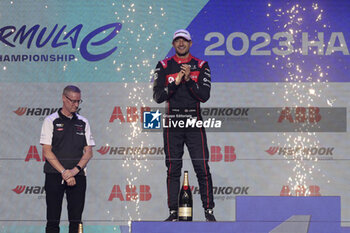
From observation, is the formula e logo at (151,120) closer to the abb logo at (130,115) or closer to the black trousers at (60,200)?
the abb logo at (130,115)

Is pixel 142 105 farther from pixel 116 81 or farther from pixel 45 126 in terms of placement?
pixel 45 126

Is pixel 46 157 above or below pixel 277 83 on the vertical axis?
below

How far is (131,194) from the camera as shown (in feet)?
13.4

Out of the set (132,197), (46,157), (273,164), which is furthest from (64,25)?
(273,164)

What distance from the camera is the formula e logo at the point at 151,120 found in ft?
13.5

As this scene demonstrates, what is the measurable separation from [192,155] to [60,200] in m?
0.91

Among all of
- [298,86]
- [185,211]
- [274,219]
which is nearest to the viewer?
[274,219]

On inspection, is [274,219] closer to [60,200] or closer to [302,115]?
[302,115]

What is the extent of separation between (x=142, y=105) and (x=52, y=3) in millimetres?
914

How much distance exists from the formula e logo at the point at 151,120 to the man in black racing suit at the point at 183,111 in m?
0.07

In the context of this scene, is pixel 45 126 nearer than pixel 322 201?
No

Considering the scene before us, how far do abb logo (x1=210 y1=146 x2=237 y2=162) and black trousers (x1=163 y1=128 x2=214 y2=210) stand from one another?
0.13 feet

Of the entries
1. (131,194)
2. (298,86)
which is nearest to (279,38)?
(298,86)

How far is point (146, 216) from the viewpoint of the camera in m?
4.05
